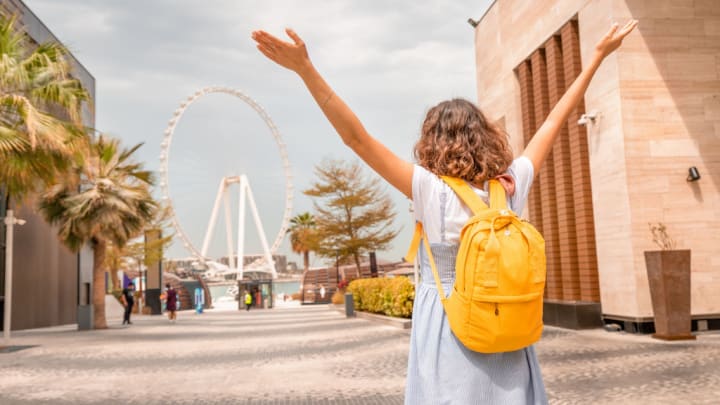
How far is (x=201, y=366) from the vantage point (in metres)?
10.9

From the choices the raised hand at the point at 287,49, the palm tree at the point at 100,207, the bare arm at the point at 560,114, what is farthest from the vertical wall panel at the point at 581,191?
the palm tree at the point at 100,207

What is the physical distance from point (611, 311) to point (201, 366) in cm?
831

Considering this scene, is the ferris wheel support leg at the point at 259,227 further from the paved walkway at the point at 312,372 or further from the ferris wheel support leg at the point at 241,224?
the paved walkway at the point at 312,372

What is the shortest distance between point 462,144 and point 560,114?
568 mm

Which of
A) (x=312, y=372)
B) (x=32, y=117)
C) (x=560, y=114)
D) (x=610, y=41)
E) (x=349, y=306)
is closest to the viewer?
(x=560, y=114)

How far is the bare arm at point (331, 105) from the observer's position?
6.10 ft

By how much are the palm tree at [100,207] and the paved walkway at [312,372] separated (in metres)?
8.82

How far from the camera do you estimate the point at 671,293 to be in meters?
11.5

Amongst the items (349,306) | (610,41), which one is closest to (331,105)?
(610,41)

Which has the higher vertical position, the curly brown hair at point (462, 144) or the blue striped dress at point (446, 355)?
the curly brown hair at point (462, 144)

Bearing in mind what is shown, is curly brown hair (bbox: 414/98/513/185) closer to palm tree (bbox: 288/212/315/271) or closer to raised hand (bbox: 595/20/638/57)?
raised hand (bbox: 595/20/638/57)

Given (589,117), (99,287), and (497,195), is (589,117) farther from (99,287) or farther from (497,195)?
(99,287)

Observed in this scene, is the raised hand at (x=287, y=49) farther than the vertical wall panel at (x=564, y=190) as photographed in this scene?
No

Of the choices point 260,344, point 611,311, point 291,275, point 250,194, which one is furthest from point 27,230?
point 291,275
